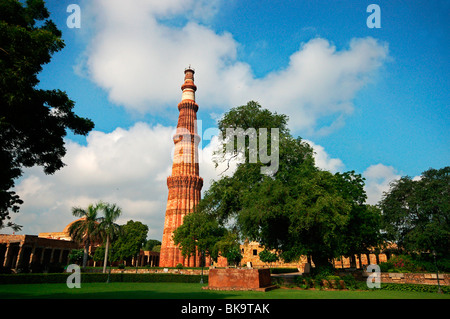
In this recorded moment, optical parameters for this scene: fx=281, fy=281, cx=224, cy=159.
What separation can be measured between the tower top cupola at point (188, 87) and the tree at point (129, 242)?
25688 millimetres

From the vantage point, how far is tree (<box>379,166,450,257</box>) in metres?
32.6

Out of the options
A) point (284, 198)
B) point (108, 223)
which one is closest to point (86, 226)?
point (108, 223)

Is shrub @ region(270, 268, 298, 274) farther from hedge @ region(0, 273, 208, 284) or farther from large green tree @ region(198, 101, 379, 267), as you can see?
large green tree @ region(198, 101, 379, 267)

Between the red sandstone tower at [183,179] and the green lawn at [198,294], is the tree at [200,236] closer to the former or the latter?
the red sandstone tower at [183,179]

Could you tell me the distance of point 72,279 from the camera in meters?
23.9

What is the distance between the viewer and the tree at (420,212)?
107ft

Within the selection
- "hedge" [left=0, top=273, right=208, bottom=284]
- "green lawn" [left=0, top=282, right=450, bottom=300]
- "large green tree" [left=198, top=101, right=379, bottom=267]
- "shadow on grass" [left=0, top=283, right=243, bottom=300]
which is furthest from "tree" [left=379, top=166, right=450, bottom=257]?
"shadow on grass" [left=0, top=283, right=243, bottom=300]

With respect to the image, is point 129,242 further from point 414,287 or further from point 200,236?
point 414,287

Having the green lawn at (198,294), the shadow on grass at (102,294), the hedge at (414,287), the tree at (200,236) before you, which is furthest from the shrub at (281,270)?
the shadow on grass at (102,294)

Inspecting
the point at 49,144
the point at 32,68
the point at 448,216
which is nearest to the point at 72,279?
the point at 49,144

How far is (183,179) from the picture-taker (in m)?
50.6
